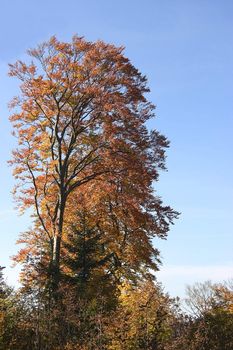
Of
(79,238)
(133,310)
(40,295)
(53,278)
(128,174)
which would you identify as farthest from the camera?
(128,174)

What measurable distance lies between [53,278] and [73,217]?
4160 mm

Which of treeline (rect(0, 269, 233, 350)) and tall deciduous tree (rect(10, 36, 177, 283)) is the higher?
tall deciduous tree (rect(10, 36, 177, 283))

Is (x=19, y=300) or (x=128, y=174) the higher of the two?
(x=128, y=174)

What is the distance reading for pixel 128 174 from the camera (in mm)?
22391

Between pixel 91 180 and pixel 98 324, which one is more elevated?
pixel 91 180

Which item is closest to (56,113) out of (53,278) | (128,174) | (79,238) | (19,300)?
(128,174)

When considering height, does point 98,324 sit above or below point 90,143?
below

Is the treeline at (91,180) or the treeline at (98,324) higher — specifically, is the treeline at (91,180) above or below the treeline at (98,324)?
above

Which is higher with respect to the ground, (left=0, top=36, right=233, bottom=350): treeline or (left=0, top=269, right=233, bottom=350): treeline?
(left=0, top=36, right=233, bottom=350): treeline

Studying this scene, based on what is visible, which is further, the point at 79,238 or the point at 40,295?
the point at 79,238

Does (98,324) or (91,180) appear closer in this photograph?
(98,324)

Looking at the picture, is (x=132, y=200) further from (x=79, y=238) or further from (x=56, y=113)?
(x=56, y=113)

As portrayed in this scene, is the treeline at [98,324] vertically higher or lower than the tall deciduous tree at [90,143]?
lower

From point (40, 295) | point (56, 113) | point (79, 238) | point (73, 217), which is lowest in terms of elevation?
point (40, 295)
